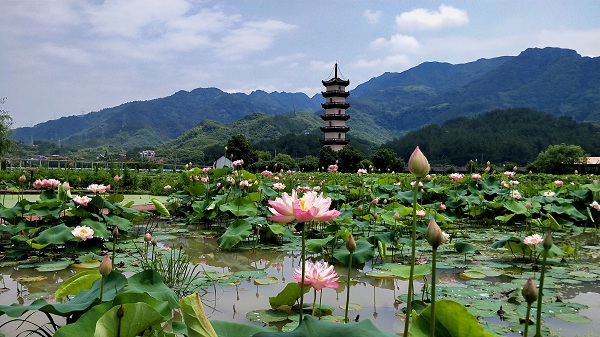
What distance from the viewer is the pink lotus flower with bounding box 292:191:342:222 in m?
1.18

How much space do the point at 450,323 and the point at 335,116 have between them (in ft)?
151

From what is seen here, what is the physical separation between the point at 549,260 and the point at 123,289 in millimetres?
3111

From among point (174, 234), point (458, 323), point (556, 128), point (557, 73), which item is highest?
point (557, 73)

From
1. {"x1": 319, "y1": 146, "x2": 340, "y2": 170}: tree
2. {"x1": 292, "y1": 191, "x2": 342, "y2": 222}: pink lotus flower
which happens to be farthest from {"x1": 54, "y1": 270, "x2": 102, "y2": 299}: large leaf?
{"x1": 319, "y1": 146, "x2": 340, "y2": 170}: tree

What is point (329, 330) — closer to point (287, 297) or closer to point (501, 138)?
point (287, 297)

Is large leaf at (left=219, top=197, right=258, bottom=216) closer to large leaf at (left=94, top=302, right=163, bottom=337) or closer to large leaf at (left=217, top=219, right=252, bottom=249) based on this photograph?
large leaf at (left=217, top=219, right=252, bottom=249)

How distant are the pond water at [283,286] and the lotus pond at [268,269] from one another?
0.01m

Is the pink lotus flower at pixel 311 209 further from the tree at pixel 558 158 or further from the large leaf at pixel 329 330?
the tree at pixel 558 158

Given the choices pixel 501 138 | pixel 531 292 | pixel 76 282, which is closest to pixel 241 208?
pixel 76 282

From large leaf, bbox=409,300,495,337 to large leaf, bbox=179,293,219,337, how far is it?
486mm

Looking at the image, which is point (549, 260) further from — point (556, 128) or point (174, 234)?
point (556, 128)

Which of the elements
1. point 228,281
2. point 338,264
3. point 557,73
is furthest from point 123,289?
point 557,73

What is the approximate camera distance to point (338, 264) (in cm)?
339

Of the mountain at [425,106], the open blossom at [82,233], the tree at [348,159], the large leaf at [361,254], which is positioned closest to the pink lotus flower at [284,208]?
the large leaf at [361,254]
